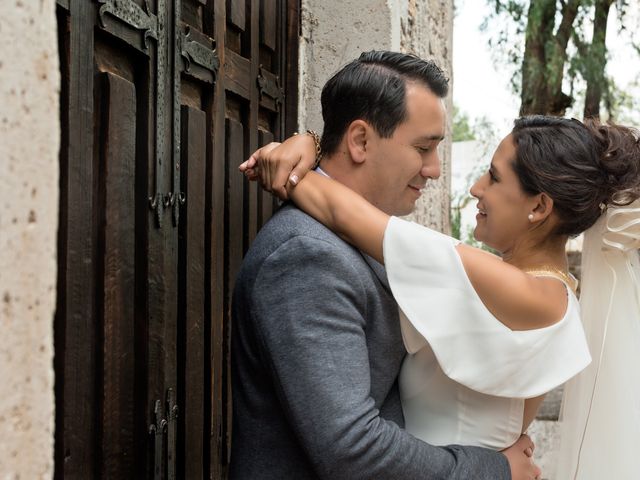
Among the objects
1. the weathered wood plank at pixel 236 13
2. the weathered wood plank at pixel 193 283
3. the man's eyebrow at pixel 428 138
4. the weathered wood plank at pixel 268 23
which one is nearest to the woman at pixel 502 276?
the man's eyebrow at pixel 428 138

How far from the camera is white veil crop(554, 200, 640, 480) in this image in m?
2.45

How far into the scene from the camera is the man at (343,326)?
158cm

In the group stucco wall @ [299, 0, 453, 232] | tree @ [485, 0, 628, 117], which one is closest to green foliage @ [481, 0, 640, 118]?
tree @ [485, 0, 628, 117]

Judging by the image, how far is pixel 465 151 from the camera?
98.0ft

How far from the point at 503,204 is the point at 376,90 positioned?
0.49 meters

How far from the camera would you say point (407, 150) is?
2.02 m

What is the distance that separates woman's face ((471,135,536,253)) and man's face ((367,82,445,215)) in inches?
9.6

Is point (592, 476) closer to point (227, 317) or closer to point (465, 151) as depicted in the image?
point (227, 317)

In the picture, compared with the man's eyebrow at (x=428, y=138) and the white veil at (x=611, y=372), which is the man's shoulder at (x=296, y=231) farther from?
the white veil at (x=611, y=372)

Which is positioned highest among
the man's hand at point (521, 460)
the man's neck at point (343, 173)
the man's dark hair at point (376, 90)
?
the man's dark hair at point (376, 90)

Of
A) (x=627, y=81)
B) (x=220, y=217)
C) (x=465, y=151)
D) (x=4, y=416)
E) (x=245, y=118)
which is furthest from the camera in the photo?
(x=465, y=151)

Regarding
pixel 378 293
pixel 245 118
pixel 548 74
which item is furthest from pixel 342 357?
pixel 548 74

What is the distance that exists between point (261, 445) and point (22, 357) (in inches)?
31.9

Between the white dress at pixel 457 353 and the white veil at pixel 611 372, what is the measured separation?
0.53m
